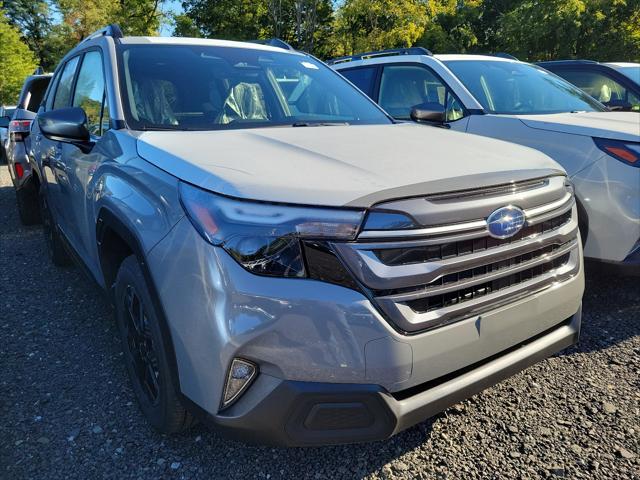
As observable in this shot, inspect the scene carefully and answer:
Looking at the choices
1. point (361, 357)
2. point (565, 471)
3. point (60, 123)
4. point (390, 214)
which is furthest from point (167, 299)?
point (565, 471)

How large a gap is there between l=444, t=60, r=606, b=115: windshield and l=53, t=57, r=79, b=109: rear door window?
3.15 metres

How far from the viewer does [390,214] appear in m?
1.62

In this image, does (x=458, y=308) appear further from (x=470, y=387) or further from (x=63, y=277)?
(x=63, y=277)

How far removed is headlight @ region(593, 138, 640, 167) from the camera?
3168 millimetres

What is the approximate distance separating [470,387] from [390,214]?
71 cm

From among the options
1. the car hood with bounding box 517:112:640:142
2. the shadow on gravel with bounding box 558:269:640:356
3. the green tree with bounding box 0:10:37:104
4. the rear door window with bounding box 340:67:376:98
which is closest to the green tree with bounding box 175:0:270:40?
the green tree with bounding box 0:10:37:104

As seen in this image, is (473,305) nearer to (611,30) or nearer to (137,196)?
(137,196)

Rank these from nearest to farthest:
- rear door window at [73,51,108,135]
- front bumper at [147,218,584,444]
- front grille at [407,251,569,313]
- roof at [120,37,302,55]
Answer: front bumper at [147,218,584,444] < front grille at [407,251,569,313] < rear door window at [73,51,108,135] < roof at [120,37,302,55]

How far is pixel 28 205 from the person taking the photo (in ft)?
18.6

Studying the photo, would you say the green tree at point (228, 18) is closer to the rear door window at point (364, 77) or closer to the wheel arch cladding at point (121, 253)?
the rear door window at point (364, 77)

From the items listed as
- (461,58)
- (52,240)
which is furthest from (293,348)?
(461,58)

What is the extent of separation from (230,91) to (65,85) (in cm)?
180

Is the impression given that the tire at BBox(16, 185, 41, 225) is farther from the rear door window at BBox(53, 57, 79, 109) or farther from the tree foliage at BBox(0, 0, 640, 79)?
the tree foliage at BBox(0, 0, 640, 79)

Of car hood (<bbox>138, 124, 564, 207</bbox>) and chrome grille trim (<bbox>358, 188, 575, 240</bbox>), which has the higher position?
car hood (<bbox>138, 124, 564, 207</bbox>)
